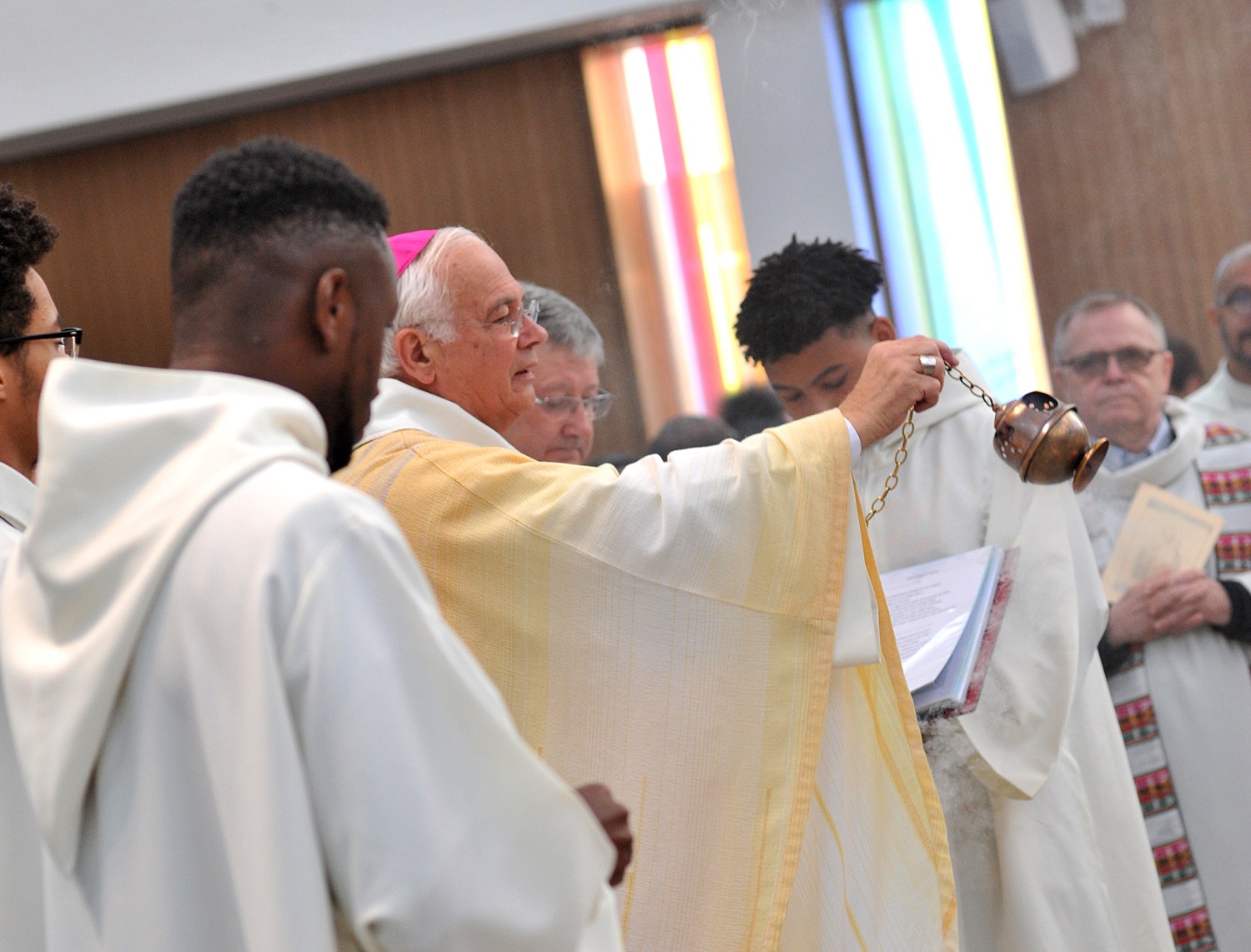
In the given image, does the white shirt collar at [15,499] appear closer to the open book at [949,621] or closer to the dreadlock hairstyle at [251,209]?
the dreadlock hairstyle at [251,209]

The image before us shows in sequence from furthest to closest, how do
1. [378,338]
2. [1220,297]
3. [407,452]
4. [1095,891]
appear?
[1220,297] → [1095,891] → [407,452] → [378,338]

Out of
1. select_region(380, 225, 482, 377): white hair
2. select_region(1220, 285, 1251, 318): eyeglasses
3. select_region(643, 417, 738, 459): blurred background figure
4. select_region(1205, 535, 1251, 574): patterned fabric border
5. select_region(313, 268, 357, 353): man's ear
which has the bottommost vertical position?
select_region(1205, 535, 1251, 574): patterned fabric border

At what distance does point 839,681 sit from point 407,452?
91 centimetres

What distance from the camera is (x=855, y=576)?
2.20 meters

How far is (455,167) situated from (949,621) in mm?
3310

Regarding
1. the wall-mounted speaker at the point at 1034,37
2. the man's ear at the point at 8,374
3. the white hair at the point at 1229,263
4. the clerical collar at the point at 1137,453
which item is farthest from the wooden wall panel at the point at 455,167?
the man's ear at the point at 8,374

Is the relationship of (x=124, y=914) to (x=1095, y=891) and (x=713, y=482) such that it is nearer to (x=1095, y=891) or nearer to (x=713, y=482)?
(x=713, y=482)

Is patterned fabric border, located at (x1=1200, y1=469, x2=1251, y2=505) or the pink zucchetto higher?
the pink zucchetto

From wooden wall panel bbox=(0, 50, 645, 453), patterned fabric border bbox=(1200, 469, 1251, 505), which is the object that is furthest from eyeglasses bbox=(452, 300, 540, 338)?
wooden wall panel bbox=(0, 50, 645, 453)

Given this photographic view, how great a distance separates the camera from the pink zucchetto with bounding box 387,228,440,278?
8.81 ft

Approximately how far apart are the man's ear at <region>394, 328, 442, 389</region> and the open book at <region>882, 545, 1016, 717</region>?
1.10 m

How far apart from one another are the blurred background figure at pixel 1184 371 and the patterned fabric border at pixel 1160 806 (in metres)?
1.67

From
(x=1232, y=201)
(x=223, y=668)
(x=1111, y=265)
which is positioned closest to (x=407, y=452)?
(x=223, y=668)

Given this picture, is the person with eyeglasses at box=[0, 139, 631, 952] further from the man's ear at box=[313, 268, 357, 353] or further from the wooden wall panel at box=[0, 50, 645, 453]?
the wooden wall panel at box=[0, 50, 645, 453]
